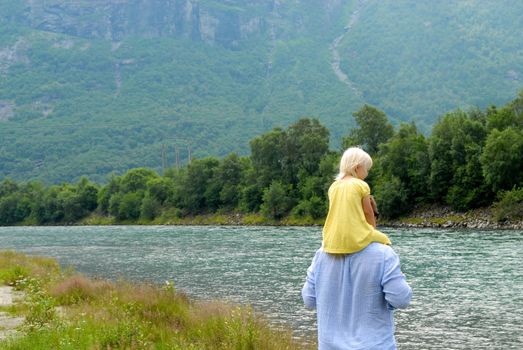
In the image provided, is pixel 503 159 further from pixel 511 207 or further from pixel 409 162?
pixel 409 162

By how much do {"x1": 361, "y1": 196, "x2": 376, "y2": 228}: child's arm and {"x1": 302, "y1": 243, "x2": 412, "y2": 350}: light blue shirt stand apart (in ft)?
0.78

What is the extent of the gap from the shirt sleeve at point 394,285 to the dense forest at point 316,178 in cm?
6793

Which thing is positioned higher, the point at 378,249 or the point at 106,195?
the point at 106,195

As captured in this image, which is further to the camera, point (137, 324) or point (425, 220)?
point (425, 220)

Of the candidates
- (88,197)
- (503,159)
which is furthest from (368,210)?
(88,197)

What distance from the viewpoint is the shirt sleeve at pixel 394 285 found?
5.69 m

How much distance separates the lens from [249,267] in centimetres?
3759

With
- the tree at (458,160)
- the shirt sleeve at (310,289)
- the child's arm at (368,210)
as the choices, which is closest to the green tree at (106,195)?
the tree at (458,160)

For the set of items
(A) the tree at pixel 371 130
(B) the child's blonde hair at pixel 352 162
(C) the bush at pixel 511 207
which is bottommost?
A: (C) the bush at pixel 511 207

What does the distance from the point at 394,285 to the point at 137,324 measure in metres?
8.92

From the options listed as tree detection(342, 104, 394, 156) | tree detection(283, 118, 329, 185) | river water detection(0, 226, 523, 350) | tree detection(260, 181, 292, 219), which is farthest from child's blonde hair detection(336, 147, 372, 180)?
tree detection(283, 118, 329, 185)

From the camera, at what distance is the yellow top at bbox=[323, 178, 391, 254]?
587cm

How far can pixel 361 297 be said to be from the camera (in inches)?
233

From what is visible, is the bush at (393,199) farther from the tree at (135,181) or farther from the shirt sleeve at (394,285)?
the tree at (135,181)
